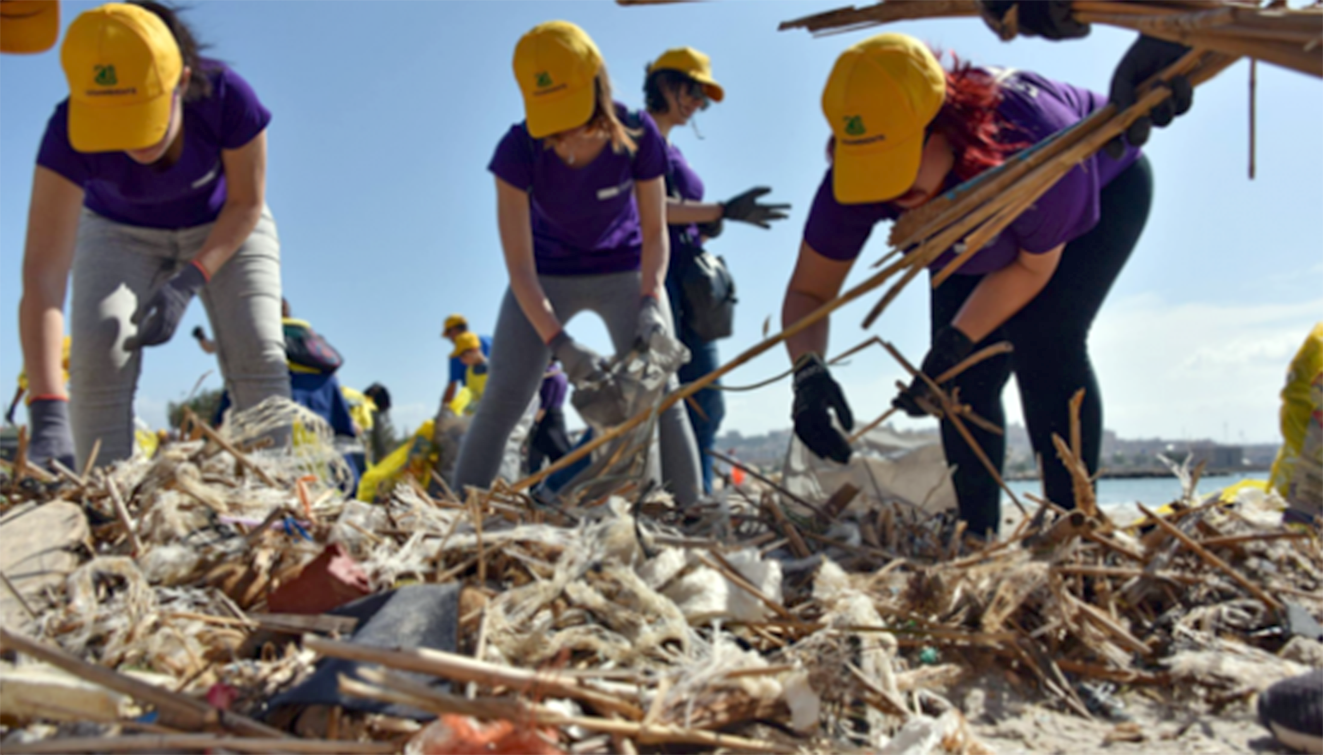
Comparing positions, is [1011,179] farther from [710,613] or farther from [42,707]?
[42,707]

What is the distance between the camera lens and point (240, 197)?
2.43m

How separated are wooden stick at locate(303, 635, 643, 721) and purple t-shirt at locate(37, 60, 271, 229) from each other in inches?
74.4

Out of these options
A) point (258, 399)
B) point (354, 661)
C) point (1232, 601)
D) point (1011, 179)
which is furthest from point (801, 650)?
point (258, 399)

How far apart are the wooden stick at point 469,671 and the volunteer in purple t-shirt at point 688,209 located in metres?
2.25

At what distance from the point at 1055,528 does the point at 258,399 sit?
2041mm

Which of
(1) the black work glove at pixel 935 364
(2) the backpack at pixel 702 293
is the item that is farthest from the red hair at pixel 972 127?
(2) the backpack at pixel 702 293

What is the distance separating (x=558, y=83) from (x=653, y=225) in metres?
0.53

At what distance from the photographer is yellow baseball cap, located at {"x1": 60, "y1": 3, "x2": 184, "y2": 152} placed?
209 centimetres

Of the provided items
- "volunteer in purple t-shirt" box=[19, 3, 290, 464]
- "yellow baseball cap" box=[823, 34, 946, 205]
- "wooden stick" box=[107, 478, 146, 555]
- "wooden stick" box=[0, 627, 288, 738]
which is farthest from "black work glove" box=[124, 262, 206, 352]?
"yellow baseball cap" box=[823, 34, 946, 205]

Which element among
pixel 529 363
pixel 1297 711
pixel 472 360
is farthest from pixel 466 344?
pixel 1297 711

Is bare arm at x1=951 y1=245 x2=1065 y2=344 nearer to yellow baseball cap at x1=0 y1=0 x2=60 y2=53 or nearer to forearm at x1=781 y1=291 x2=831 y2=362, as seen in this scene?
forearm at x1=781 y1=291 x2=831 y2=362

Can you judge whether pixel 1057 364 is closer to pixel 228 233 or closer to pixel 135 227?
pixel 228 233

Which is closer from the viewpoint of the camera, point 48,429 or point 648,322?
point 48,429

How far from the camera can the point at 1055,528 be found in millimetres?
1491
